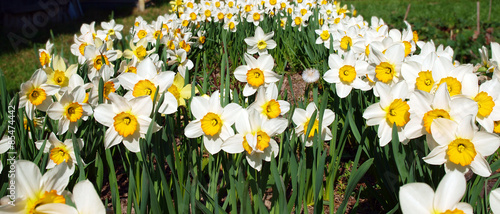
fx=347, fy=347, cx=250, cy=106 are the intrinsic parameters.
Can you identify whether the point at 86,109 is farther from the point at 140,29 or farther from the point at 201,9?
the point at 201,9

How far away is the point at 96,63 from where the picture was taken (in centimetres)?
177

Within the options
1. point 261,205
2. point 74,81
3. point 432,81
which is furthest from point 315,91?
point 74,81

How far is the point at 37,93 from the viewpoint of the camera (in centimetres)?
140

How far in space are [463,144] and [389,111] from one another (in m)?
0.25

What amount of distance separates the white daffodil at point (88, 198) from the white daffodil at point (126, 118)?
314 millimetres

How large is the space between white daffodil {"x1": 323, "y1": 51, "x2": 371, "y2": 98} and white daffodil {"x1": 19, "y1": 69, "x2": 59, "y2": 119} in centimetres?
116

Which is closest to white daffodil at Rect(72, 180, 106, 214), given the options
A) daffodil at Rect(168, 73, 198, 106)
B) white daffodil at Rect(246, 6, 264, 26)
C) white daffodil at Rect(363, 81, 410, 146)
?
daffodil at Rect(168, 73, 198, 106)

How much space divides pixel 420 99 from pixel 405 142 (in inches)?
6.5

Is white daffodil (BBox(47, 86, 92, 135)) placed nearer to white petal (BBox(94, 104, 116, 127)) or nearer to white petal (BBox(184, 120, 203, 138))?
white petal (BBox(94, 104, 116, 127))

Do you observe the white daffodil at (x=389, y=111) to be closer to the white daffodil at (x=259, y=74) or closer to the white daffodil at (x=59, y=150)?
the white daffodil at (x=259, y=74)

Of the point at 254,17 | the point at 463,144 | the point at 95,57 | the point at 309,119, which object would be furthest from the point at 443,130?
the point at 254,17

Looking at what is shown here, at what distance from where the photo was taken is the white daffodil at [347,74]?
1.45 metres

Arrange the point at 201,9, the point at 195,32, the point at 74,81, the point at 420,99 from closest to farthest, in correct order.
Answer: the point at 420,99, the point at 74,81, the point at 195,32, the point at 201,9

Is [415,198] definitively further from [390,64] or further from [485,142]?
[390,64]
